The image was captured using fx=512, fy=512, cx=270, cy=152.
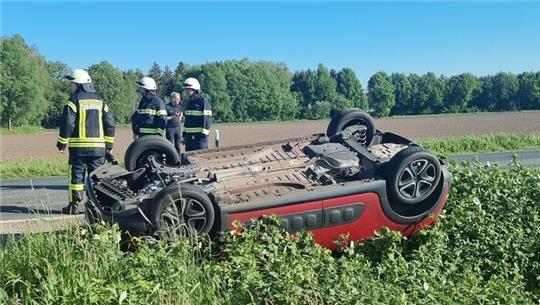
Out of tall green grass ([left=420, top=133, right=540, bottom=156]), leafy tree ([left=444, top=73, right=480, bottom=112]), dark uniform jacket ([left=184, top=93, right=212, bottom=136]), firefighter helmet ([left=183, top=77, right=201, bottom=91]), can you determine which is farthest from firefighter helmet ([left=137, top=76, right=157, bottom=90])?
leafy tree ([left=444, top=73, right=480, bottom=112])

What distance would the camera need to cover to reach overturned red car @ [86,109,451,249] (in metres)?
4.05

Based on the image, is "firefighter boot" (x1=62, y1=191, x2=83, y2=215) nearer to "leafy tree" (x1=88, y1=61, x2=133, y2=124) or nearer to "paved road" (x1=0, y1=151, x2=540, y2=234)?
"paved road" (x1=0, y1=151, x2=540, y2=234)

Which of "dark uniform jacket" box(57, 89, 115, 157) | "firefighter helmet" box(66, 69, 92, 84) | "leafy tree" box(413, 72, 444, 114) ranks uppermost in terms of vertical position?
"leafy tree" box(413, 72, 444, 114)

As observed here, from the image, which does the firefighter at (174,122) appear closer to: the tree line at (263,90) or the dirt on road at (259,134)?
the dirt on road at (259,134)

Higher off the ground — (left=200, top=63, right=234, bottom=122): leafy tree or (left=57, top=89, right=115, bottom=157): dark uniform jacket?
(left=200, top=63, right=234, bottom=122): leafy tree

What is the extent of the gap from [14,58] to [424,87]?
58.4 m

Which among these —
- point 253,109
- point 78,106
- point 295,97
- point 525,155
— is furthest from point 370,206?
point 295,97

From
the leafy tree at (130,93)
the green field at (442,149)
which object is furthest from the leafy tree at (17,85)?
the green field at (442,149)

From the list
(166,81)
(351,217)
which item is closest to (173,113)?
(351,217)

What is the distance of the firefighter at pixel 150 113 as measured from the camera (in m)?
8.16

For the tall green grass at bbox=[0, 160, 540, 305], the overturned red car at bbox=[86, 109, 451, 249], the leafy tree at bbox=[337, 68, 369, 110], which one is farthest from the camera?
the leafy tree at bbox=[337, 68, 369, 110]

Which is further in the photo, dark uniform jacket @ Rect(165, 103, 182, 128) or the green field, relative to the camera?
the green field

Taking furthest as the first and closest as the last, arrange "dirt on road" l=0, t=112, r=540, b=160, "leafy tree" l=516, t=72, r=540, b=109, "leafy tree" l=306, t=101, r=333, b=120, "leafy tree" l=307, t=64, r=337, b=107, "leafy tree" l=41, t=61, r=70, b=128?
"leafy tree" l=307, t=64, r=337, b=107 < "leafy tree" l=516, t=72, r=540, b=109 < "leafy tree" l=306, t=101, r=333, b=120 < "leafy tree" l=41, t=61, r=70, b=128 < "dirt on road" l=0, t=112, r=540, b=160

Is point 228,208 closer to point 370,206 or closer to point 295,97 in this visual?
point 370,206
